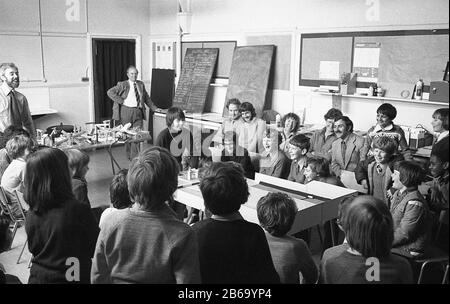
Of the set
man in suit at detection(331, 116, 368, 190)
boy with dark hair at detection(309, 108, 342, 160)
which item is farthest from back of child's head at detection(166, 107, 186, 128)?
man in suit at detection(331, 116, 368, 190)

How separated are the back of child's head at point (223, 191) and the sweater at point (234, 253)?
7 cm

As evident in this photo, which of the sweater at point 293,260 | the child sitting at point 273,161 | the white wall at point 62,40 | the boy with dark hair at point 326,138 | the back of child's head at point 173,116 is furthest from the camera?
the white wall at point 62,40

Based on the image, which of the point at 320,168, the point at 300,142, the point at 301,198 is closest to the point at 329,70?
the point at 300,142

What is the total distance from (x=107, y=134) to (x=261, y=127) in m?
1.94

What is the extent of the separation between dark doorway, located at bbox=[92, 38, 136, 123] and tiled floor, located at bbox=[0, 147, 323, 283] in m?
0.90

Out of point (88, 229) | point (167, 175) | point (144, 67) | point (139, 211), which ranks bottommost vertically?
point (88, 229)

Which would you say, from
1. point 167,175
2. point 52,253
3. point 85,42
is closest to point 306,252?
point 167,175

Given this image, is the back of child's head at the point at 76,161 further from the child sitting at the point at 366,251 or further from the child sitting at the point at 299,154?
the child sitting at the point at 366,251

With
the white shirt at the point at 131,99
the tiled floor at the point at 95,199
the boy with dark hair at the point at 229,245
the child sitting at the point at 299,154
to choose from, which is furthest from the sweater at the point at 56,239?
the white shirt at the point at 131,99

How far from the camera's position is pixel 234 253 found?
1.68m

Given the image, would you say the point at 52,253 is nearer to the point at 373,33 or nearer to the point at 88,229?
the point at 88,229

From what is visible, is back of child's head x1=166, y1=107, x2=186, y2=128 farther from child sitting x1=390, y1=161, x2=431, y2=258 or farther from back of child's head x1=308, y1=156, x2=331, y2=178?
child sitting x1=390, y1=161, x2=431, y2=258

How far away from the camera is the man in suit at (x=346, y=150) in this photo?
14.6ft

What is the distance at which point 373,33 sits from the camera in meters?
5.61
